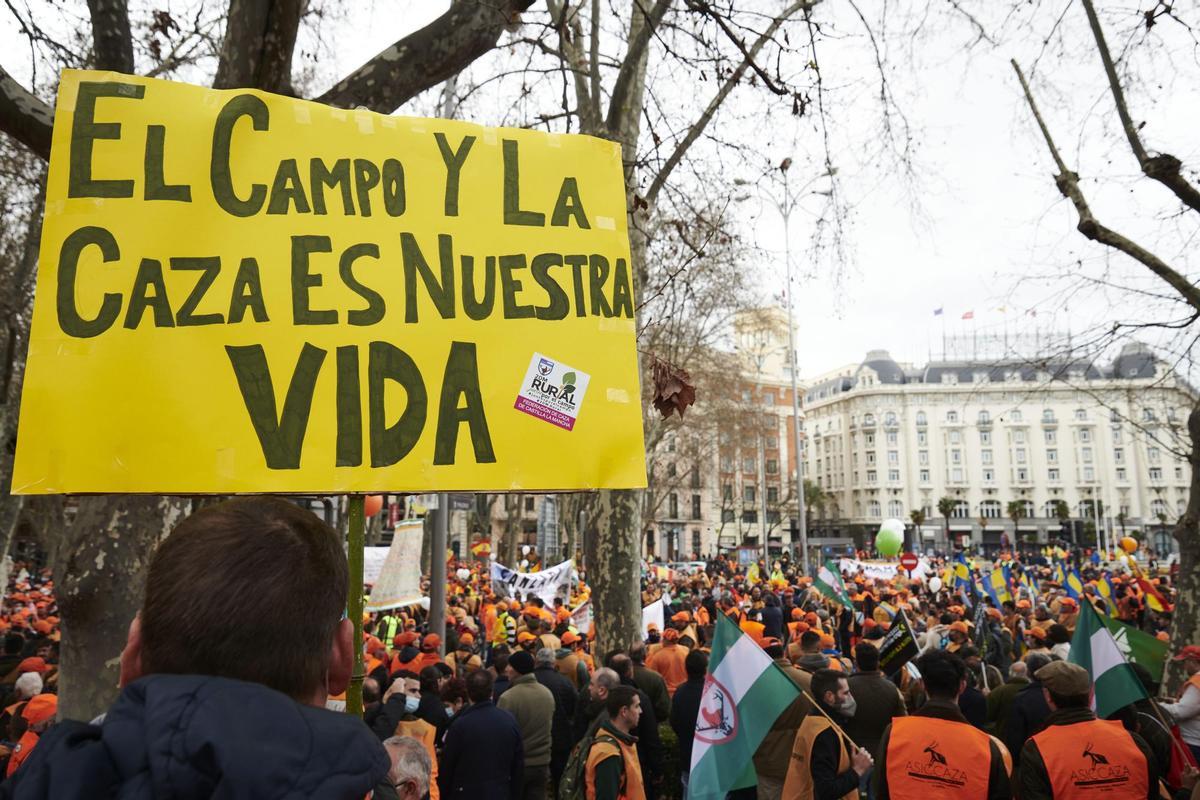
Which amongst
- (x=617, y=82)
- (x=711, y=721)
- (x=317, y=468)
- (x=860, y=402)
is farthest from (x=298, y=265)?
(x=860, y=402)

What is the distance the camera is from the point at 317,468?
91.3 inches

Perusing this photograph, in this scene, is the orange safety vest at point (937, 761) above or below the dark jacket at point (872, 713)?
above

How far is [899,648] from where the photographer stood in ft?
25.8

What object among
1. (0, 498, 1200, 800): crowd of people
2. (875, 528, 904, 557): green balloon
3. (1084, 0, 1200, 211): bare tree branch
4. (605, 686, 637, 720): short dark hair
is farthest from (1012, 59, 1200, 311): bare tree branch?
(875, 528, 904, 557): green balloon

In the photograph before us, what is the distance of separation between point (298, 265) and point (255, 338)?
26 cm

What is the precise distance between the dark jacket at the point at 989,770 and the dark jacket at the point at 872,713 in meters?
1.70

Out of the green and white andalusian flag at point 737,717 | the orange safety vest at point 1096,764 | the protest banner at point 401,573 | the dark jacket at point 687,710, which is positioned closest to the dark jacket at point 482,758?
the green and white andalusian flag at point 737,717

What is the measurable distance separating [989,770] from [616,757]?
200 centimetres

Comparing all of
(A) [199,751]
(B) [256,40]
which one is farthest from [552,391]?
(B) [256,40]

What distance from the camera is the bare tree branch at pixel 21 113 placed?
3.71m

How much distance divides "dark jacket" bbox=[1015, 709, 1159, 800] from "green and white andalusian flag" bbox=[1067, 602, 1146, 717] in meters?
1.25

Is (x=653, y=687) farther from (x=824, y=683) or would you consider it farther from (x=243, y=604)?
(x=243, y=604)

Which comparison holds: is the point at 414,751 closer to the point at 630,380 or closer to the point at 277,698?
the point at 630,380

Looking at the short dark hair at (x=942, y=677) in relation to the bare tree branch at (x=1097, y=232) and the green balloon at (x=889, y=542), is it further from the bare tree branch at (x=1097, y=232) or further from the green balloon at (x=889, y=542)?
the green balloon at (x=889, y=542)
